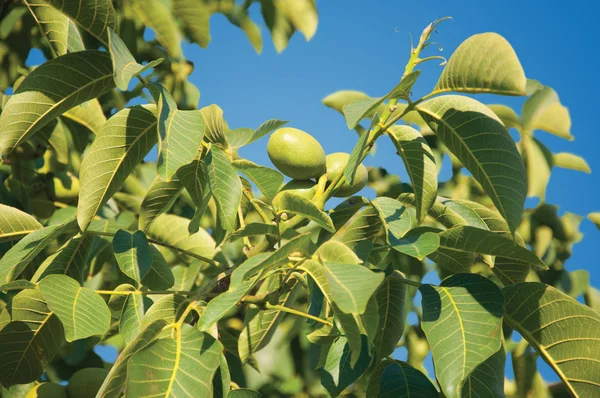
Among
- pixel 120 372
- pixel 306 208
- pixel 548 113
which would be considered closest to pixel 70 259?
pixel 120 372

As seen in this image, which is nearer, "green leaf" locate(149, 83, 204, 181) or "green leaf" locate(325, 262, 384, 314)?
"green leaf" locate(325, 262, 384, 314)

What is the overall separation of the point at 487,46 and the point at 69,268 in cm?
86

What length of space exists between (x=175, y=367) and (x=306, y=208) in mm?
299

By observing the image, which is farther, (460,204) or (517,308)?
(460,204)

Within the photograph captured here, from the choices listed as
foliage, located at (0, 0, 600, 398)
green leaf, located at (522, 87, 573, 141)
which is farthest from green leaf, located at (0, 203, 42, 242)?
green leaf, located at (522, 87, 573, 141)

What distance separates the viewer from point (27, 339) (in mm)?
1214

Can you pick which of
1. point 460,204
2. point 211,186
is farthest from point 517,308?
point 211,186

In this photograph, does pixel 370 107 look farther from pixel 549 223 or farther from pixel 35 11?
pixel 549 223

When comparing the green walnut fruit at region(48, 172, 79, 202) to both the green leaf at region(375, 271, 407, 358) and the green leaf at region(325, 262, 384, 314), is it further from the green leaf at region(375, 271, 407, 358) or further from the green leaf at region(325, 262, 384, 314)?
the green leaf at region(325, 262, 384, 314)

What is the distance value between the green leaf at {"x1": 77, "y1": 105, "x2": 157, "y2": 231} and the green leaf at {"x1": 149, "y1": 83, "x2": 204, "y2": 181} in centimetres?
10

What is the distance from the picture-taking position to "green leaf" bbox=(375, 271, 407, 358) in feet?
3.74

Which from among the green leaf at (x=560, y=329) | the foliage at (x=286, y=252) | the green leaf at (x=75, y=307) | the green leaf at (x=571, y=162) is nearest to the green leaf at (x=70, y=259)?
the foliage at (x=286, y=252)

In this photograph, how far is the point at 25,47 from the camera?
93.2 inches

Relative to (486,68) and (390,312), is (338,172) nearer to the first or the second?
(390,312)
